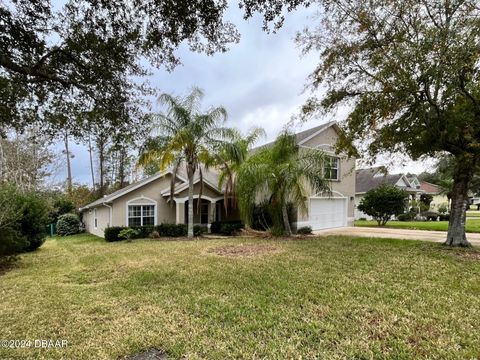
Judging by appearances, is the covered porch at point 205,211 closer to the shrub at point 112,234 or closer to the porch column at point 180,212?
the porch column at point 180,212

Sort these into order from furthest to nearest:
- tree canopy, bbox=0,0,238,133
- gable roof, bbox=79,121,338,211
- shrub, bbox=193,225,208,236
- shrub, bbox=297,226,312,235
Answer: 1. shrub, bbox=193,225,208,236
2. gable roof, bbox=79,121,338,211
3. shrub, bbox=297,226,312,235
4. tree canopy, bbox=0,0,238,133

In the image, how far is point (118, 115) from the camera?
693 cm

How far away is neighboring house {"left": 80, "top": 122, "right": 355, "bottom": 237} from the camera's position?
57.6 ft

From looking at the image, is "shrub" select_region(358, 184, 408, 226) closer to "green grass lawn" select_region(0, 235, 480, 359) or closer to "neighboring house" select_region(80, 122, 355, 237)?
"neighboring house" select_region(80, 122, 355, 237)

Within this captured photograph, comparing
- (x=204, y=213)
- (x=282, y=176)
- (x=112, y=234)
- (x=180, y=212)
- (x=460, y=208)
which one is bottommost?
(x=112, y=234)

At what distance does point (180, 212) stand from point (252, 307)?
1414 centimetres

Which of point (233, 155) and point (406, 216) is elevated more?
point (233, 155)

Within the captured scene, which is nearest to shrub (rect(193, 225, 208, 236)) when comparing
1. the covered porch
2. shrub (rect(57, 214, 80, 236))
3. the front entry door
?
the covered porch

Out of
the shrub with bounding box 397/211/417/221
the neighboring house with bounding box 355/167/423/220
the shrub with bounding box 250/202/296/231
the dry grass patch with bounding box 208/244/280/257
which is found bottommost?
the shrub with bounding box 397/211/417/221

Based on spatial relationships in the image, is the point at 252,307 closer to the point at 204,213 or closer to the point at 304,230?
the point at 304,230

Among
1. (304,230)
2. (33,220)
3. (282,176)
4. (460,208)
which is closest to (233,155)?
(282,176)

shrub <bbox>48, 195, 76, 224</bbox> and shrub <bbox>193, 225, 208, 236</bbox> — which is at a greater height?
shrub <bbox>48, 195, 76, 224</bbox>

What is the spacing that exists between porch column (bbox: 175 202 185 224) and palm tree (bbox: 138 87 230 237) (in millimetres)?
3489

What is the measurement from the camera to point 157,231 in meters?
16.9
